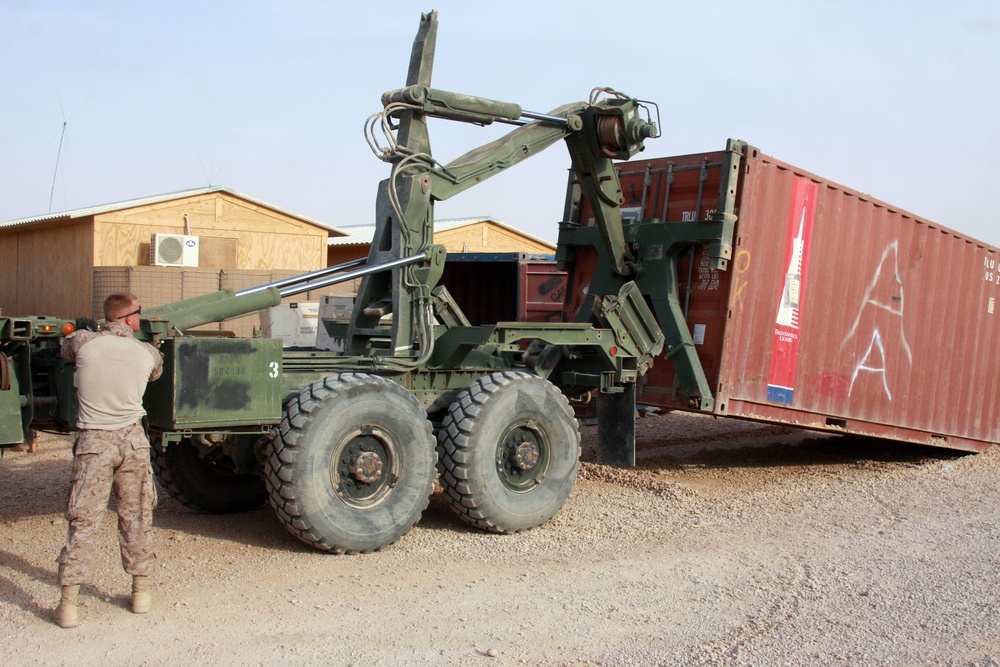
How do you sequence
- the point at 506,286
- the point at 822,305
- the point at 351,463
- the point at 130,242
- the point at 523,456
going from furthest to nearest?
the point at 130,242, the point at 506,286, the point at 822,305, the point at 523,456, the point at 351,463

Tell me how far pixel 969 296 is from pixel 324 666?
30.3 ft

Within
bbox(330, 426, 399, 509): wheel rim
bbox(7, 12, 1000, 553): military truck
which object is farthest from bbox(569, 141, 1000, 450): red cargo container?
bbox(330, 426, 399, 509): wheel rim

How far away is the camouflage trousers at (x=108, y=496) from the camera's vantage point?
511 centimetres

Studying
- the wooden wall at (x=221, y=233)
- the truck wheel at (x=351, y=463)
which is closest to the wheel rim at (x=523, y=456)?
the truck wheel at (x=351, y=463)

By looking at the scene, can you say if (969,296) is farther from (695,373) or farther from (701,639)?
(701,639)

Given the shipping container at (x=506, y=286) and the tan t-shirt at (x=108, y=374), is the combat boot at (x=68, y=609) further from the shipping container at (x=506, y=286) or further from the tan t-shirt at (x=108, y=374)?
the shipping container at (x=506, y=286)

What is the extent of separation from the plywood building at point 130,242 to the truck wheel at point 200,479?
971 centimetres

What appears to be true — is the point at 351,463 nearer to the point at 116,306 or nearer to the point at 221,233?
the point at 116,306

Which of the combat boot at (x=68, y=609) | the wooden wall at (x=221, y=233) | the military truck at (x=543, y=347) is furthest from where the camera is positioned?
the wooden wall at (x=221, y=233)

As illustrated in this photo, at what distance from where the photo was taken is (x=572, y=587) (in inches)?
230

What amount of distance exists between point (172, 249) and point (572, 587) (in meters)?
15.6

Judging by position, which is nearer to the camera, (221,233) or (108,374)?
(108,374)

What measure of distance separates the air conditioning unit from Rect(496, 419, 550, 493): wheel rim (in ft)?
46.0

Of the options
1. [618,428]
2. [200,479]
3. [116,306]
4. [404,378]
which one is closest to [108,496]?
[116,306]
